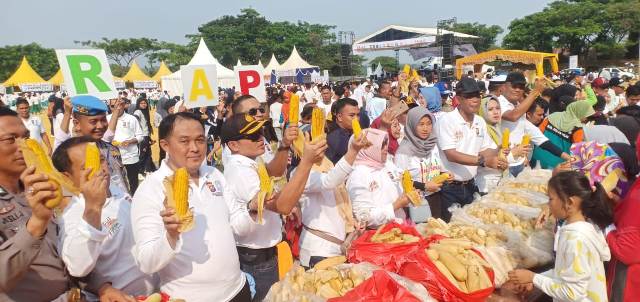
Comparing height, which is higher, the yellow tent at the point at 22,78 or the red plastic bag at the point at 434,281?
the yellow tent at the point at 22,78

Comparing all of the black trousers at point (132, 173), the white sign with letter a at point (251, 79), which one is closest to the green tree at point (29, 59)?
the black trousers at point (132, 173)

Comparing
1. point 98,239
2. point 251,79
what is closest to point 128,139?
point 251,79

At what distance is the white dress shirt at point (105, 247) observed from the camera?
1750 mm

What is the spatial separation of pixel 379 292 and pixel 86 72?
376 centimetres

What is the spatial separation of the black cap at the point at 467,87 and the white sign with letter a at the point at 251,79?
9.01ft

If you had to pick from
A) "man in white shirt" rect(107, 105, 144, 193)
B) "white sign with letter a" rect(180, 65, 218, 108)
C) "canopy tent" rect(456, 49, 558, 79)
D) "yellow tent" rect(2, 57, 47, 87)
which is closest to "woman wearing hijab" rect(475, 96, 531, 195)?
"white sign with letter a" rect(180, 65, 218, 108)

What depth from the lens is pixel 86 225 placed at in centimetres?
172

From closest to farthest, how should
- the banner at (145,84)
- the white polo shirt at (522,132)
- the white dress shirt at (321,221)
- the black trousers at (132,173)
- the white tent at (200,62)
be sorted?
the white dress shirt at (321,221) < the white polo shirt at (522,132) < the black trousers at (132,173) < the white tent at (200,62) < the banner at (145,84)

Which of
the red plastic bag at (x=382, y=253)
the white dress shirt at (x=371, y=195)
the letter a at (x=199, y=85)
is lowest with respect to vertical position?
the red plastic bag at (x=382, y=253)

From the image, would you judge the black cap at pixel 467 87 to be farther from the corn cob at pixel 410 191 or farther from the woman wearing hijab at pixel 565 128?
the corn cob at pixel 410 191

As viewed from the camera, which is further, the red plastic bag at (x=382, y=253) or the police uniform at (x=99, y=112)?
the police uniform at (x=99, y=112)

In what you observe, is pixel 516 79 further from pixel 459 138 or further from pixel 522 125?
pixel 459 138

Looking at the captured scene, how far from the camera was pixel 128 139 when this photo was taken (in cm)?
602

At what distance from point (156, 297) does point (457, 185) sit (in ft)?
9.73
